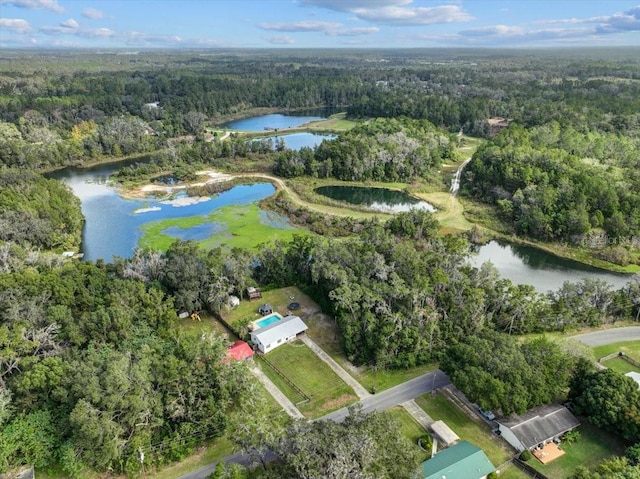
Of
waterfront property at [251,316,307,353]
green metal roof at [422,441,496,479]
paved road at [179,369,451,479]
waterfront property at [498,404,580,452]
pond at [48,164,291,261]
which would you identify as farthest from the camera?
pond at [48,164,291,261]

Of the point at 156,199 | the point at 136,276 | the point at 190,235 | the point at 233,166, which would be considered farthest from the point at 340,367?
the point at 233,166

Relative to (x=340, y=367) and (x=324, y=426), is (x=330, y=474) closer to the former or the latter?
(x=324, y=426)

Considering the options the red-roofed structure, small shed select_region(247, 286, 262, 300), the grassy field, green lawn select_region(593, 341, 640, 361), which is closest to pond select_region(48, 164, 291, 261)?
the grassy field

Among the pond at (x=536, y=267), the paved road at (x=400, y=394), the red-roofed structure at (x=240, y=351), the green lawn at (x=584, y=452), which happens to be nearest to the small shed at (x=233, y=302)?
the red-roofed structure at (x=240, y=351)

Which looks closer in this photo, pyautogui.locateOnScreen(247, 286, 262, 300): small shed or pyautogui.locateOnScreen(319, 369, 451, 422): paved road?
pyautogui.locateOnScreen(319, 369, 451, 422): paved road

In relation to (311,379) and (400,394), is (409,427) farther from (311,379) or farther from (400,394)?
(311,379)

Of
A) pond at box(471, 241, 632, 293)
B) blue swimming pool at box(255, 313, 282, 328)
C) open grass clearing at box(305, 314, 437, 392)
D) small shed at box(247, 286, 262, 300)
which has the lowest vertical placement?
pond at box(471, 241, 632, 293)

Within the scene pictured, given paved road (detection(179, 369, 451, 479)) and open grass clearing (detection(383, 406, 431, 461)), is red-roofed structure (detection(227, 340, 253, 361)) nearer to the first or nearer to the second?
paved road (detection(179, 369, 451, 479))
